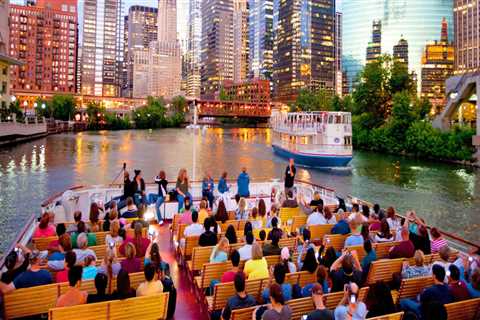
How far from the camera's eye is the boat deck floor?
731cm

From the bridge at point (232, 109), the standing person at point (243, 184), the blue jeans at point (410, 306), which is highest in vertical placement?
the bridge at point (232, 109)

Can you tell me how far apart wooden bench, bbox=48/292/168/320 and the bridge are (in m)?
163

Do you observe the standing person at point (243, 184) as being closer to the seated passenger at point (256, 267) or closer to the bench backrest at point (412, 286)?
the seated passenger at point (256, 267)

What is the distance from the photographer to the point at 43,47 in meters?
170

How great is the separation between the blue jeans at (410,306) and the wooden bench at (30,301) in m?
5.35

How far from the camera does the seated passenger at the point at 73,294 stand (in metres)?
5.45

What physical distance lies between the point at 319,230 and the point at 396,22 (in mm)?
175405

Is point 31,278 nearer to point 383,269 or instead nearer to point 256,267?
point 256,267

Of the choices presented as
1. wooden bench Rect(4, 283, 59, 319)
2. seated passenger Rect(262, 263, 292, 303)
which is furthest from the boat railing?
wooden bench Rect(4, 283, 59, 319)

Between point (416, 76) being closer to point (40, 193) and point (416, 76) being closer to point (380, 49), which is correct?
point (380, 49)

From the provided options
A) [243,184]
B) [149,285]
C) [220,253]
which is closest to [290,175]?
[243,184]

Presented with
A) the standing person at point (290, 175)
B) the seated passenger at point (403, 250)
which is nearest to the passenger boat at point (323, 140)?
the standing person at point (290, 175)

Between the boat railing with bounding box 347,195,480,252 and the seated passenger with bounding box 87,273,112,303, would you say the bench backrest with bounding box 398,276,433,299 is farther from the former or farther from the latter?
the seated passenger with bounding box 87,273,112,303

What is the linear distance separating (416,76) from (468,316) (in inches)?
6994
